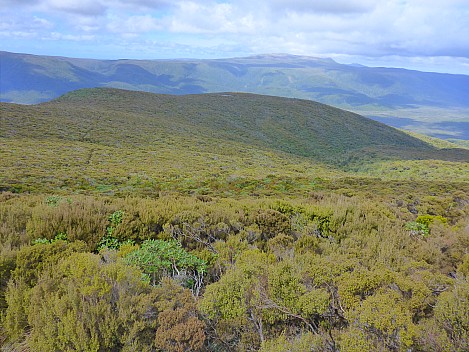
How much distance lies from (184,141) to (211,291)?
32.7 meters

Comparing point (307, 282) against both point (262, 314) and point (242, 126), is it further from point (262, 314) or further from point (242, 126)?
point (242, 126)

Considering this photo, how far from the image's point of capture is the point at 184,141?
35.8 metres

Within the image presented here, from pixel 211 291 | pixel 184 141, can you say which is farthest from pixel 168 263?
pixel 184 141

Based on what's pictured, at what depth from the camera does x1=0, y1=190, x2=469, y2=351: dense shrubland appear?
11.2 feet

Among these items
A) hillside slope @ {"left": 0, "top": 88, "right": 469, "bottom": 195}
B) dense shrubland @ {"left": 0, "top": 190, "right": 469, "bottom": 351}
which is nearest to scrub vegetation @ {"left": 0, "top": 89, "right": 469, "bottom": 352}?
dense shrubland @ {"left": 0, "top": 190, "right": 469, "bottom": 351}

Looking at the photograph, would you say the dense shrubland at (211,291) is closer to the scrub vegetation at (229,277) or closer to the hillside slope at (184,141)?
the scrub vegetation at (229,277)

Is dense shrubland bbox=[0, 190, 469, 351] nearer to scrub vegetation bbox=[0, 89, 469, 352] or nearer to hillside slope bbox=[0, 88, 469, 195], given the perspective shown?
scrub vegetation bbox=[0, 89, 469, 352]

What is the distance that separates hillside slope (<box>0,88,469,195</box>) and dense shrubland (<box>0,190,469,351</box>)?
1131cm

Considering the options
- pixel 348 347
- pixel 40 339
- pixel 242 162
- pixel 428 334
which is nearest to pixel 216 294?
pixel 348 347

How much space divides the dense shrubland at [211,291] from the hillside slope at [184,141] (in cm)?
1131

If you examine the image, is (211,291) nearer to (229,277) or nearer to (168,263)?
(229,277)

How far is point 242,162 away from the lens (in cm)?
3073

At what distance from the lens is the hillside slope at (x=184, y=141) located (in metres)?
20.0

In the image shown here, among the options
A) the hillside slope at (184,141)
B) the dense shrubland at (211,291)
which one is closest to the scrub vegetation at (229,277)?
the dense shrubland at (211,291)
